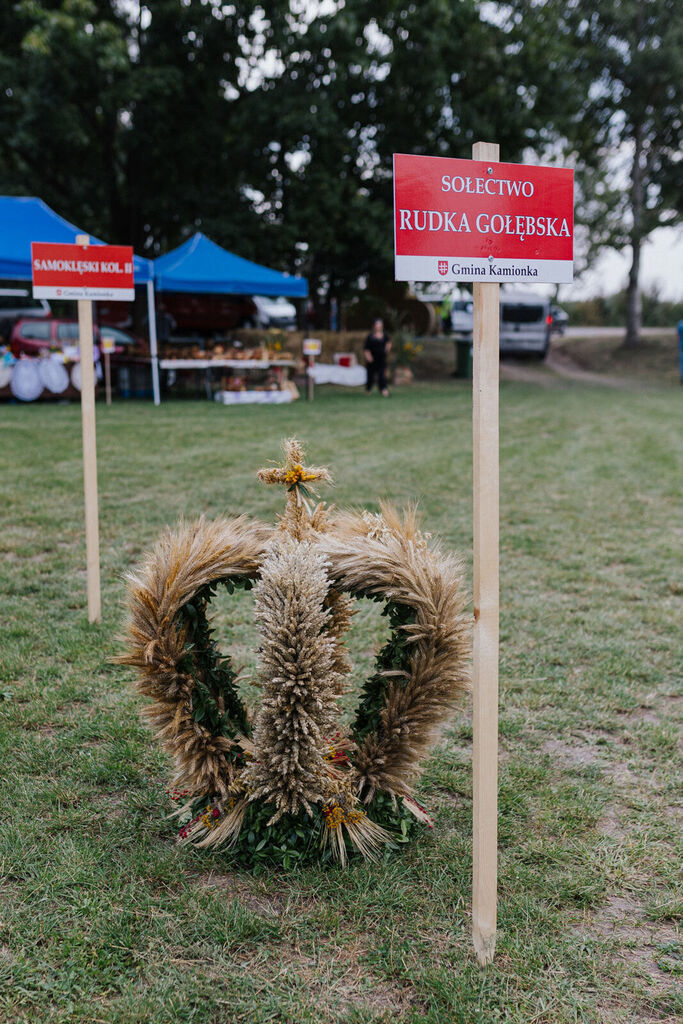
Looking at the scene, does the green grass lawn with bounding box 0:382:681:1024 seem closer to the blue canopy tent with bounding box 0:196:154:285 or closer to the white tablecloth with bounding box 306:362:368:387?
the blue canopy tent with bounding box 0:196:154:285

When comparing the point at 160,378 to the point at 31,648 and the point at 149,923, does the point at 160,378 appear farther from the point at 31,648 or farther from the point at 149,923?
the point at 149,923

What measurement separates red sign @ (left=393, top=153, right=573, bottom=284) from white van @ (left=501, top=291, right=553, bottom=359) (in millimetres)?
26472

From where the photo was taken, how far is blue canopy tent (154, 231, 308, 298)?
16.2 m

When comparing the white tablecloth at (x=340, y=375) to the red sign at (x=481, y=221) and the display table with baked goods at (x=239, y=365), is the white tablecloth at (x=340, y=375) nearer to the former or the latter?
the display table with baked goods at (x=239, y=365)

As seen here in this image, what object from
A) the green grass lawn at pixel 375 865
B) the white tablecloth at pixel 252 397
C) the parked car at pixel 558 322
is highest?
the parked car at pixel 558 322

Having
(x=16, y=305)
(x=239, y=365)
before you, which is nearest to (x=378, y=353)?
(x=239, y=365)

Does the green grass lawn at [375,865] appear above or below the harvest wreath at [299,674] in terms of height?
below

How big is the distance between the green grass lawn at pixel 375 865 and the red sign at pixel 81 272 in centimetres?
181

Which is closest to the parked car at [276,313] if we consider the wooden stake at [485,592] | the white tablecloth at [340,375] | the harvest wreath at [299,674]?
the white tablecloth at [340,375]

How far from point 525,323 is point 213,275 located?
15.4 metres

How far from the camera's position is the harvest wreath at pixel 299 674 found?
2.41m

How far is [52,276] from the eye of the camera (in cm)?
443

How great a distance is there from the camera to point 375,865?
2.56 metres

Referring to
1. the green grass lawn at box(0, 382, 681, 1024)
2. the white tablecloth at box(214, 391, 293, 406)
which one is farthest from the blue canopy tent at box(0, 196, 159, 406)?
the green grass lawn at box(0, 382, 681, 1024)
